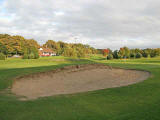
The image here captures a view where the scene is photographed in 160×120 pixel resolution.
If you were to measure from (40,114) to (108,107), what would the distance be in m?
2.95

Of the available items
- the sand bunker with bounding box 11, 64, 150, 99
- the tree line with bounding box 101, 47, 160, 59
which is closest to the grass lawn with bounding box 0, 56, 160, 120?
the sand bunker with bounding box 11, 64, 150, 99

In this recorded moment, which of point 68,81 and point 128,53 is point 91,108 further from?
point 128,53

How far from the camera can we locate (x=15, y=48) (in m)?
64.8

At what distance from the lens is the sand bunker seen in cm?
1024

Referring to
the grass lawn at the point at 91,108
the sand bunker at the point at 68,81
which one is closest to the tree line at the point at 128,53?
the sand bunker at the point at 68,81

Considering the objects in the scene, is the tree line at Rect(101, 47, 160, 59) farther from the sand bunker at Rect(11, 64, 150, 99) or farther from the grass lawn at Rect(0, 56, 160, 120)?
the grass lawn at Rect(0, 56, 160, 120)

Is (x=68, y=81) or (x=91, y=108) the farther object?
(x=68, y=81)

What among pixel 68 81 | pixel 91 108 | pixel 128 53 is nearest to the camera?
pixel 91 108

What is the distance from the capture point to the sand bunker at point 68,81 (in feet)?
33.6

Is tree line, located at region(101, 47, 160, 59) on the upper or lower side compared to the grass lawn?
upper

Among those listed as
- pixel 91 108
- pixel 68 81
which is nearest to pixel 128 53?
pixel 68 81

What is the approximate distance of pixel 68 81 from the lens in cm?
1353

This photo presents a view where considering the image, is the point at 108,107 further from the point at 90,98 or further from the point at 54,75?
the point at 54,75

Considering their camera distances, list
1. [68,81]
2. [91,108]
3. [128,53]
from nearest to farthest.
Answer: [91,108]
[68,81]
[128,53]
